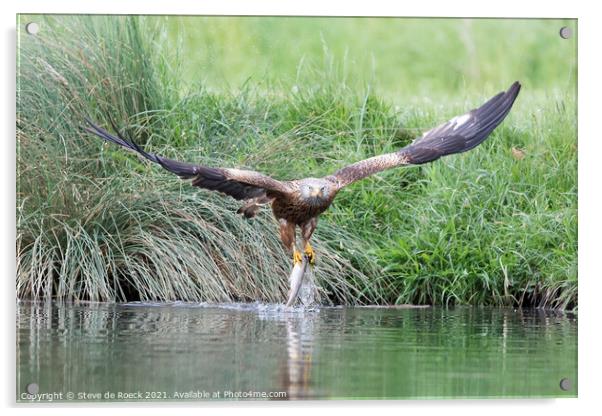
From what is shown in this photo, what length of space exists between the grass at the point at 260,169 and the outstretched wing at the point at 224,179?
958 millimetres

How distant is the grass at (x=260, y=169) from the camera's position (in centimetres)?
899

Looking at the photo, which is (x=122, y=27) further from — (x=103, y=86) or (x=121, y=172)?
(x=121, y=172)

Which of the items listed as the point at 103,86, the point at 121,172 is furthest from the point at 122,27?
the point at 121,172

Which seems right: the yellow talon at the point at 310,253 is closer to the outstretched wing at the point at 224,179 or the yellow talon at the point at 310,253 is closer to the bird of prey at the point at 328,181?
the bird of prey at the point at 328,181

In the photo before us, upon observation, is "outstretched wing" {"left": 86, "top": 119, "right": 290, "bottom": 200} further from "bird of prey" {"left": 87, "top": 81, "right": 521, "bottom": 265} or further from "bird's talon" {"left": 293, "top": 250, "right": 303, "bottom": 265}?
"bird's talon" {"left": 293, "top": 250, "right": 303, "bottom": 265}

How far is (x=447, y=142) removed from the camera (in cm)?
877

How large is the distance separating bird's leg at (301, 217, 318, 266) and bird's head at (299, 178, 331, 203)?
25 cm

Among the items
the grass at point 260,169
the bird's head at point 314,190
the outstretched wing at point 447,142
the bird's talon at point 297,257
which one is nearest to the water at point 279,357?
the bird's talon at point 297,257

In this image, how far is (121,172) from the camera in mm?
9375

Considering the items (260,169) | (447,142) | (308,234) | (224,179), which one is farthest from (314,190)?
(260,169)

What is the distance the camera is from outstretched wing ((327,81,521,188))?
28.2 feet

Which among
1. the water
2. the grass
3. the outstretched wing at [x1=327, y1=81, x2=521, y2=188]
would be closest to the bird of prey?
the outstretched wing at [x1=327, y1=81, x2=521, y2=188]

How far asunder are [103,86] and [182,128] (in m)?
0.70

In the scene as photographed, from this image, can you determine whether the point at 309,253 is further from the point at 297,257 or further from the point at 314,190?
the point at 314,190
